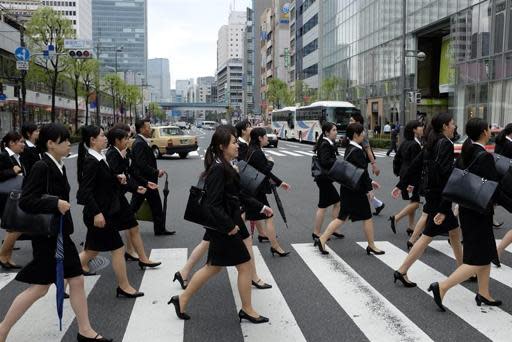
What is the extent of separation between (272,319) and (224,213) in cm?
115

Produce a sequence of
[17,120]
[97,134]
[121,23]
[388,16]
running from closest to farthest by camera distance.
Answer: [97,134] < [388,16] < [17,120] < [121,23]

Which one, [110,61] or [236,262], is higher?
[110,61]

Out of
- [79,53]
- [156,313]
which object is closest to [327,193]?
[156,313]

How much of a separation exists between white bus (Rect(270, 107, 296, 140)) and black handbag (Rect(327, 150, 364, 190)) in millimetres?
38282

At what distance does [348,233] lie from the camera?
8.16m

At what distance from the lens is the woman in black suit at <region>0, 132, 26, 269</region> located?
632 centimetres

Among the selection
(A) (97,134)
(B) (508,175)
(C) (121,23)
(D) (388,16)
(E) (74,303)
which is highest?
(C) (121,23)

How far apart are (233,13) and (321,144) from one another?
19761 centimetres

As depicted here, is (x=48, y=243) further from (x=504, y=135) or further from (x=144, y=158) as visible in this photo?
(x=504, y=135)

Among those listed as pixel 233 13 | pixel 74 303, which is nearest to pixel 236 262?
pixel 74 303

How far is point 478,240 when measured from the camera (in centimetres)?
455

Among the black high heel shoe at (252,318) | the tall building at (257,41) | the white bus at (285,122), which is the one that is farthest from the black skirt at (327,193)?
the tall building at (257,41)

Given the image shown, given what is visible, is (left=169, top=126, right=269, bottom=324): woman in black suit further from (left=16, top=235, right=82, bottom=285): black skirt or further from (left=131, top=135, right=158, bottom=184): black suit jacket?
(left=131, top=135, right=158, bottom=184): black suit jacket

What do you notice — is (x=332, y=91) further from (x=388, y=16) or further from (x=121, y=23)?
(x=121, y=23)
